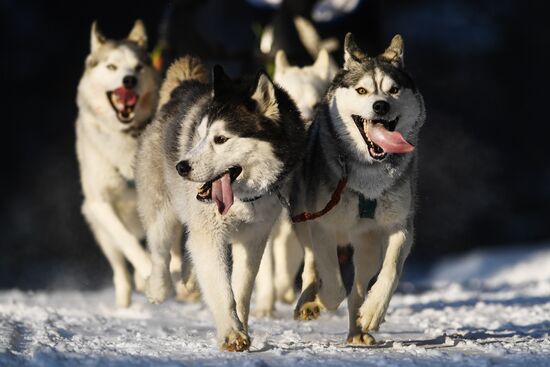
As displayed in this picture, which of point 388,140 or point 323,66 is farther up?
point 323,66

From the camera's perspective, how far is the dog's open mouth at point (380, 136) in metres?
4.19

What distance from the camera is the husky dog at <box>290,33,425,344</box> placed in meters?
4.19

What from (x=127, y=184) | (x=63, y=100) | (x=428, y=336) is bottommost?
(x=428, y=336)

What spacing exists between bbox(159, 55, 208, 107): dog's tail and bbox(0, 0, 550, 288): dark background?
5.30 m

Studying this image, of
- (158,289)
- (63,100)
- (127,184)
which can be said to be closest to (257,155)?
(158,289)

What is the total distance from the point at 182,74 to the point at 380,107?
147cm

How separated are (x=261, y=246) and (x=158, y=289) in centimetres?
76

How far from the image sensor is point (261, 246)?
4344 mm

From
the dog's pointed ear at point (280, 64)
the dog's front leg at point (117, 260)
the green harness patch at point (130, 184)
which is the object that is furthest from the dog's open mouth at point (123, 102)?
the dog's pointed ear at point (280, 64)

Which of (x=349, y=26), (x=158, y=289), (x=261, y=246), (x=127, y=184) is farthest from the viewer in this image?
(x=349, y=26)

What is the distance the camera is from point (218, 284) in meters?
4.03

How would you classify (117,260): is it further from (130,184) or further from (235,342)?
(235,342)

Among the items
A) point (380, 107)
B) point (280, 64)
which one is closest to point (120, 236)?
point (280, 64)

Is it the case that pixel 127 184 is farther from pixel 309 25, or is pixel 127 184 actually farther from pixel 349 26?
pixel 349 26
